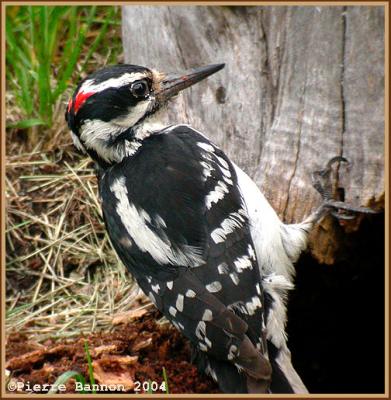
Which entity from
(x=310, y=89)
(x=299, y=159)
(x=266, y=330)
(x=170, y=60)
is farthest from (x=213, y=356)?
(x=170, y=60)

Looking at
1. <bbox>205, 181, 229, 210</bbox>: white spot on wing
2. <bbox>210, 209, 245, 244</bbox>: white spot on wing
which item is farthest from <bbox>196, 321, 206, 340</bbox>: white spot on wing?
<bbox>205, 181, 229, 210</bbox>: white spot on wing

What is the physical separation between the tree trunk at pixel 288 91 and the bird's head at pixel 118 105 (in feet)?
1.27

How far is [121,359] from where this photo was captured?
415 cm

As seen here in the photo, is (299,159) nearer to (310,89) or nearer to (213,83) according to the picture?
(310,89)

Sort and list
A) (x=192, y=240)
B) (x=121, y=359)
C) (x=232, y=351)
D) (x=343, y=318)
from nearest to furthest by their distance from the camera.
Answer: (x=232, y=351)
(x=192, y=240)
(x=121, y=359)
(x=343, y=318)

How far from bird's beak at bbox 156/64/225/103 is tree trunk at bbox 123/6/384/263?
363mm

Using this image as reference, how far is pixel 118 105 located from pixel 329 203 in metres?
1.35

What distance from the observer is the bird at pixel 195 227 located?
3689 millimetres

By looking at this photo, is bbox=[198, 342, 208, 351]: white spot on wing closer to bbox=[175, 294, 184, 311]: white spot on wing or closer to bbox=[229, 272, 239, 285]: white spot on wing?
bbox=[175, 294, 184, 311]: white spot on wing

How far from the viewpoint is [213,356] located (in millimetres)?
3779

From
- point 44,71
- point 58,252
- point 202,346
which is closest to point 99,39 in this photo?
point 44,71

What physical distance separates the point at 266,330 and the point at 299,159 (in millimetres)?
1097

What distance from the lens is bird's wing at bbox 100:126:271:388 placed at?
11.9 feet

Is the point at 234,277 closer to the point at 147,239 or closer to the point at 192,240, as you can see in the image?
the point at 192,240
